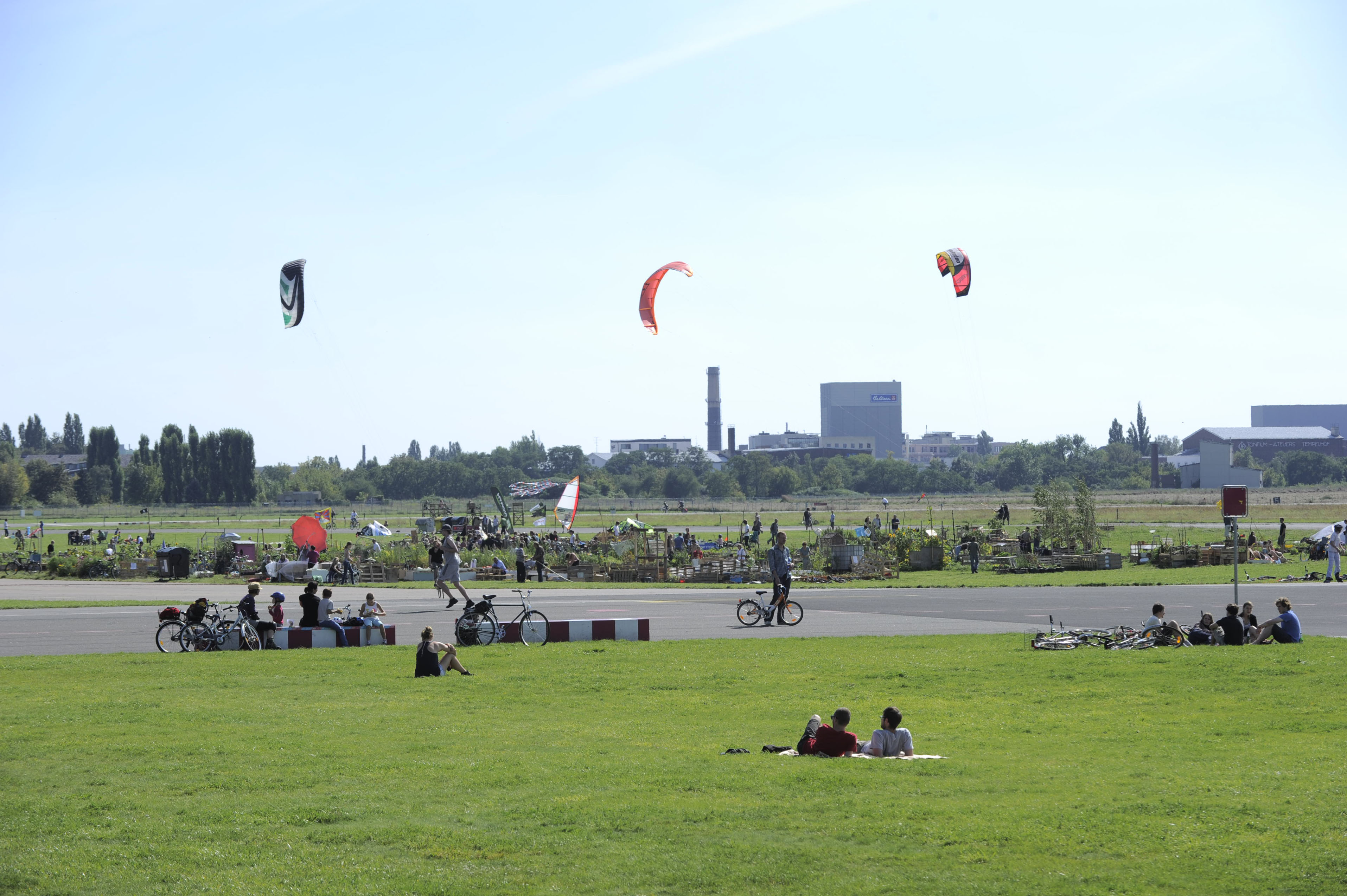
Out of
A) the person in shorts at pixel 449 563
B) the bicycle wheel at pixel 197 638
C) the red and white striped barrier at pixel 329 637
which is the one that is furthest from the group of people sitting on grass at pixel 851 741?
the person in shorts at pixel 449 563

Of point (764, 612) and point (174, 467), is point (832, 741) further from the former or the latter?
point (174, 467)

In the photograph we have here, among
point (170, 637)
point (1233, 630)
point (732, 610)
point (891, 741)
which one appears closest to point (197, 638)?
point (170, 637)

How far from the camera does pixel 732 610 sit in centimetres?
2955

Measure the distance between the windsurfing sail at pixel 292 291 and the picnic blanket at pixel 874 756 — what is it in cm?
3709

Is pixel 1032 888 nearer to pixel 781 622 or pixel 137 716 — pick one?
pixel 137 716

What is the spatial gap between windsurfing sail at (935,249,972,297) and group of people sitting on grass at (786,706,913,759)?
39349 millimetres

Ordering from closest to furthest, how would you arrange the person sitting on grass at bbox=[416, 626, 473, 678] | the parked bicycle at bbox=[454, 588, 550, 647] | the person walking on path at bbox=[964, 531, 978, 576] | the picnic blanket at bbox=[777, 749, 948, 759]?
1. the picnic blanket at bbox=[777, 749, 948, 759]
2. the person sitting on grass at bbox=[416, 626, 473, 678]
3. the parked bicycle at bbox=[454, 588, 550, 647]
4. the person walking on path at bbox=[964, 531, 978, 576]

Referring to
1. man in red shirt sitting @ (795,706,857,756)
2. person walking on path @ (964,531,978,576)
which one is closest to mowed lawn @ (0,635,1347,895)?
man in red shirt sitting @ (795,706,857,756)

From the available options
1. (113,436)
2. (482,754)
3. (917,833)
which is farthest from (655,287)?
(113,436)

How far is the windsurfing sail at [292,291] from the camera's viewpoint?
144 feet

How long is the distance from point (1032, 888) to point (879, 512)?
10164cm

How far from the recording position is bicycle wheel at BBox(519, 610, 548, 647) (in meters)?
20.9

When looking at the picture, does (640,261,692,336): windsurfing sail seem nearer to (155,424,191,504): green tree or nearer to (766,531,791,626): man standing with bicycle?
(766,531,791,626): man standing with bicycle

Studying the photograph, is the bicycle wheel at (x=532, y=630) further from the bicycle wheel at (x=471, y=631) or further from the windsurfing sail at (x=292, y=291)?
the windsurfing sail at (x=292, y=291)
